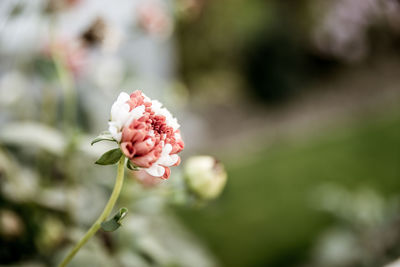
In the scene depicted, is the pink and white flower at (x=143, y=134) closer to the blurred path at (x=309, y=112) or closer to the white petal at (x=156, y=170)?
the white petal at (x=156, y=170)

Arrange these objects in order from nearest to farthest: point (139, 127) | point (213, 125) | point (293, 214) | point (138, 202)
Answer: point (139, 127) < point (138, 202) < point (293, 214) < point (213, 125)

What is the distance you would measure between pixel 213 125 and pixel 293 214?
950mm

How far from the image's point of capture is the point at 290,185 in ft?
6.48

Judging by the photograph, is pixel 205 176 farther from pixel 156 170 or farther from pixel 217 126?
pixel 217 126

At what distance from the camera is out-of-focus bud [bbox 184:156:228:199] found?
1.97 feet

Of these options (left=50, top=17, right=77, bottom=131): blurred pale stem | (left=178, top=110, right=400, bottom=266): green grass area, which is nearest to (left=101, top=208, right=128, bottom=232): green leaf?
(left=50, top=17, right=77, bottom=131): blurred pale stem

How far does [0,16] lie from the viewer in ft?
2.53

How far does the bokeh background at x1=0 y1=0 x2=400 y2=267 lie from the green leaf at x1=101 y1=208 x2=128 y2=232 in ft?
0.63

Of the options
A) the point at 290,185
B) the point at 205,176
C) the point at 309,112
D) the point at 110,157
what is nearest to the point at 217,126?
the point at 309,112

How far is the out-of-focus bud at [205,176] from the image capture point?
0.60m

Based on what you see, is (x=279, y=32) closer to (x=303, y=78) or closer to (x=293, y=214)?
(x=303, y=78)

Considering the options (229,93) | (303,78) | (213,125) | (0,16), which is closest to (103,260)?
(0,16)

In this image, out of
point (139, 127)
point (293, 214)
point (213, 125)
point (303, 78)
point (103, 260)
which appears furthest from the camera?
point (303, 78)

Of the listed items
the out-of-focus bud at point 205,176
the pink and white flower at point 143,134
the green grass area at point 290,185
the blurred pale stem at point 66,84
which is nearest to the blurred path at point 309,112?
the green grass area at point 290,185
